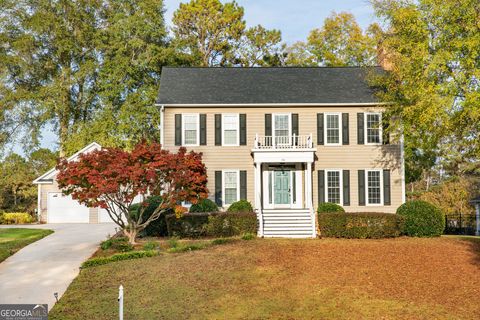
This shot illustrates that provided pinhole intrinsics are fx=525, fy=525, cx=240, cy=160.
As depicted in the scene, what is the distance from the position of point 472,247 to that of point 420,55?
8.24 m

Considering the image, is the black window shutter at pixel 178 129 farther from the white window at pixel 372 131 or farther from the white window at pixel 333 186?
the white window at pixel 372 131

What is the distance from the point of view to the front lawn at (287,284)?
1127 cm

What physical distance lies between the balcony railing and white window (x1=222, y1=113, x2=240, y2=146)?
1.17 meters

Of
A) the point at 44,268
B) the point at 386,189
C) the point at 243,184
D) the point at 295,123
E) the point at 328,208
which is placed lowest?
the point at 44,268

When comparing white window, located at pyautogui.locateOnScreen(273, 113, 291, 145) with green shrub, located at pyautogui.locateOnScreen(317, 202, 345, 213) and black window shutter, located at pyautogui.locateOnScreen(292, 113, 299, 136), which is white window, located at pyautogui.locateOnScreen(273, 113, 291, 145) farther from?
green shrub, located at pyautogui.locateOnScreen(317, 202, 345, 213)

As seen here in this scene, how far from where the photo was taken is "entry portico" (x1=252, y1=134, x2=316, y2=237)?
22.2m

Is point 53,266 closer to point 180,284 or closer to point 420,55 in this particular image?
point 180,284

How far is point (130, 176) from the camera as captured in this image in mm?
17406

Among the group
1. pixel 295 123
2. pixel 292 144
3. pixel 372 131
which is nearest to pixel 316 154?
pixel 292 144

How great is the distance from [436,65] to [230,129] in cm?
991

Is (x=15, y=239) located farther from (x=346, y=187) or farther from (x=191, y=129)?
(x=346, y=187)

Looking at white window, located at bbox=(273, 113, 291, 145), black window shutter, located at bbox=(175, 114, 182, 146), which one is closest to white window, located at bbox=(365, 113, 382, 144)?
white window, located at bbox=(273, 113, 291, 145)

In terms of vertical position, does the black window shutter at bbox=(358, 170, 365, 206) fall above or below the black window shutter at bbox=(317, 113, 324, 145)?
below

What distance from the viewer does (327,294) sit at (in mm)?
12516
